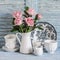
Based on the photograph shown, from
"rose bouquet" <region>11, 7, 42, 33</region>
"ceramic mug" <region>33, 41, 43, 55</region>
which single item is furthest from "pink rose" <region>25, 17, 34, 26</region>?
"ceramic mug" <region>33, 41, 43, 55</region>

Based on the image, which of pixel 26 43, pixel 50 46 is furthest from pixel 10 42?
pixel 50 46

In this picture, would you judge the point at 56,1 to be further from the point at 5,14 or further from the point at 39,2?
the point at 5,14

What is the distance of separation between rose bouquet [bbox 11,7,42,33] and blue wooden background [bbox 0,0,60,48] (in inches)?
5.0

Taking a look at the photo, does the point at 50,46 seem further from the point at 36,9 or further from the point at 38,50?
the point at 36,9

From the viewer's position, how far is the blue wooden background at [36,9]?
1646mm

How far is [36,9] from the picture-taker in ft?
5.43

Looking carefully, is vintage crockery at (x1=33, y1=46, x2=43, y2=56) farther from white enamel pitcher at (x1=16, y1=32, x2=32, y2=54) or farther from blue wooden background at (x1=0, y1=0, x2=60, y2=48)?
blue wooden background at (x1=0, y1=0, x2=60, y2=48)

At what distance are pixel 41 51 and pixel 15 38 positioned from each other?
0.88 feet

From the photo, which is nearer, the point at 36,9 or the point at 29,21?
the point at 29,21

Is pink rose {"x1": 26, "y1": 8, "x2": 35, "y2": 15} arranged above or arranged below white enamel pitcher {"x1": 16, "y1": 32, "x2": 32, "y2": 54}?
above

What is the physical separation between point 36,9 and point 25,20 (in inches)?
8.6

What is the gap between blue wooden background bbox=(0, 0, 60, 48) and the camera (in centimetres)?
165

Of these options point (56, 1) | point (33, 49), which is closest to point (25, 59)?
point (33, 49)

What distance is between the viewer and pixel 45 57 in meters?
1.48
